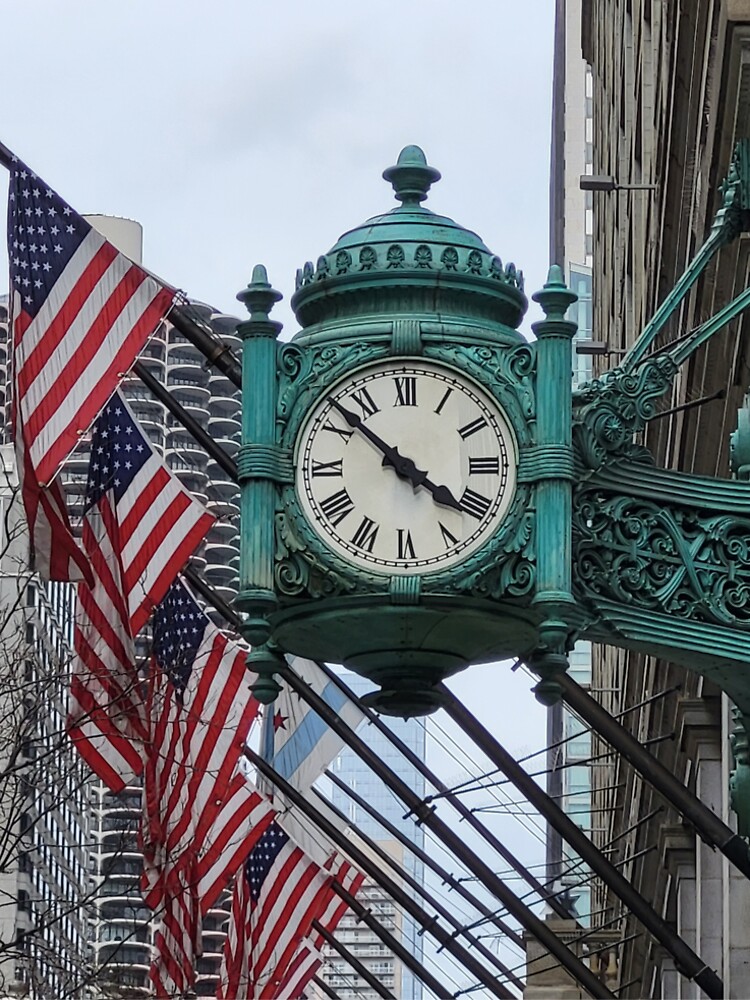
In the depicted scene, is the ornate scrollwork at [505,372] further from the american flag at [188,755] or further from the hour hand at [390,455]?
the american flag at [188,755]

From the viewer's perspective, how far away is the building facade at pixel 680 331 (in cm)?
1416

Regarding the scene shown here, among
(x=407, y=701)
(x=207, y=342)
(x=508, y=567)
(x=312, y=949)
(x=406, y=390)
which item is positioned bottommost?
(x=407, y=701)

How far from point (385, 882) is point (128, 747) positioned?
12.1 meters

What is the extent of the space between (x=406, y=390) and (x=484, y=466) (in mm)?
293

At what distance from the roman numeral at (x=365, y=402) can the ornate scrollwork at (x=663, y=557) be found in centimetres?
58

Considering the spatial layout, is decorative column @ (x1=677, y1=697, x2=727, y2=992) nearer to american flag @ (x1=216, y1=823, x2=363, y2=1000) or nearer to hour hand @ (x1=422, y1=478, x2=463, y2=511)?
american flag @ (x1=216, y1=823, x2=363, y2=1000)

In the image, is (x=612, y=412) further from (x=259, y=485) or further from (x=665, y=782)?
(x=665, y=782)

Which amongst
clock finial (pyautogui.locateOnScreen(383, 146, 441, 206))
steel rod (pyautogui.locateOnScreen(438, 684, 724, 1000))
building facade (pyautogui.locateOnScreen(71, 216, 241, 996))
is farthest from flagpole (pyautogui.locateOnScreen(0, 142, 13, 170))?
clock finial (pyautogui.locateOnScreen(383, 146, 441, 206))

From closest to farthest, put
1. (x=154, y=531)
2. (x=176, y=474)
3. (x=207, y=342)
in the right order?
(x=207, y=342) < (x=154, y=531) < (x=176, y=474)

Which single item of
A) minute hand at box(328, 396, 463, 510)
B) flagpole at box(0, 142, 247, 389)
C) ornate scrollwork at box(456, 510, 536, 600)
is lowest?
ornate scrollwork at box(456, 510, 536, 600)

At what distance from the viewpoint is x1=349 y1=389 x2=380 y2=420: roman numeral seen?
677cm

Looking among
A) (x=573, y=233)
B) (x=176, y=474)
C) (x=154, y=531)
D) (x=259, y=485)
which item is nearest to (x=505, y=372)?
(x=259, y=485)

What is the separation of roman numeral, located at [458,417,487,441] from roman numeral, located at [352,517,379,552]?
1.09 ft

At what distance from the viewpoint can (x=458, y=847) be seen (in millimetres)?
27797
